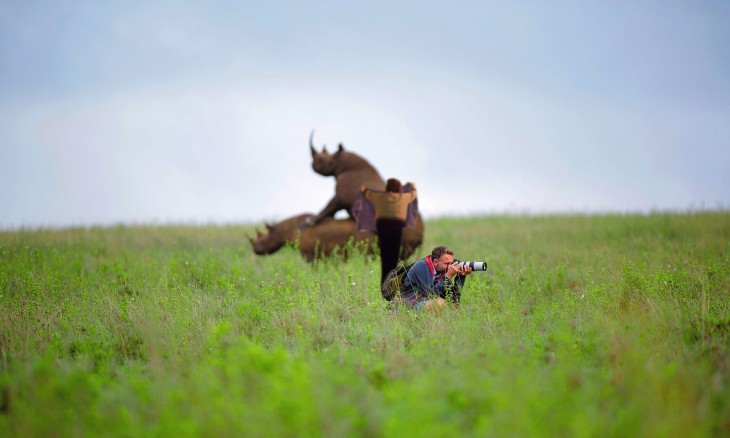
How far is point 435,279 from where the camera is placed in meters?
8.43

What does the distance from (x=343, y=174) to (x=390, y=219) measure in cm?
306

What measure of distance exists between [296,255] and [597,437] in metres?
10.1

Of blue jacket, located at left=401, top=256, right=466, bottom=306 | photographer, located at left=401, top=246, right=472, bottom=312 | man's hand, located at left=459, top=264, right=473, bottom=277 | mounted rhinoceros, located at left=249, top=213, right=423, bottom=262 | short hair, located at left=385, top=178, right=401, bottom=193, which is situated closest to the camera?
man's hand, located at left=459, top=264, right=473, bottom=277

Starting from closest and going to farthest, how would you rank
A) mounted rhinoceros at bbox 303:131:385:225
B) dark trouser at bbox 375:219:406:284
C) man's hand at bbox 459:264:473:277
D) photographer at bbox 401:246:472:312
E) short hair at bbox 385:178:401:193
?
man's hand at bbox 459:264:473:277 < photographer at bbox 401:246:472:312 < dark trouser at bbox 375:219:406:284 < short hair at bbox 385:178:401:193 < mounted rhinoceros at bbox 303:131:385:225

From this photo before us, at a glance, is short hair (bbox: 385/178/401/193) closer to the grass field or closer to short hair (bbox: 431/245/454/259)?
the grass field

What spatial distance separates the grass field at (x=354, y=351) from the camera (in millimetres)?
4418

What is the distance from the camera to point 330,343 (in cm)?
716

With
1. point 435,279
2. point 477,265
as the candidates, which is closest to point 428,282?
point 435,279

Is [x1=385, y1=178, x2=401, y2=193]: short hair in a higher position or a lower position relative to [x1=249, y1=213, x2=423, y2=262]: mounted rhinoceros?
higher

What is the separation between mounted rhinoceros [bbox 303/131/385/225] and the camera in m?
12.9

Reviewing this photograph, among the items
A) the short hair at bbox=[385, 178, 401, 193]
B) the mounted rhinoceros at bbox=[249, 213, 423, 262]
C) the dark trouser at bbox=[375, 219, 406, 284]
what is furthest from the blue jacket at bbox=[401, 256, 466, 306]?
the mounted rhinoceros at bbox=[249, 213, 423, 262]

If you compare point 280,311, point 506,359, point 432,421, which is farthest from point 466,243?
point 432,421

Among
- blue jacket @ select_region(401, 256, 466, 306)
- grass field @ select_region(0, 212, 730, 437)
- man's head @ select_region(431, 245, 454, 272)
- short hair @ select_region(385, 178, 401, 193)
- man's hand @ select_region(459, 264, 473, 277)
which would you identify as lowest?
grass field @ select_region(0, 212, 730, 437)

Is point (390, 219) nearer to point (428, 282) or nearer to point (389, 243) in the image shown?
point (389, 243)
